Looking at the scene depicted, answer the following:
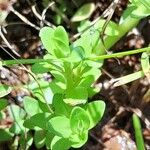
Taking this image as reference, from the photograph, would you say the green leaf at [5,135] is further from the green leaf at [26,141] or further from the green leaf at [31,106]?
the green leaf at [31,106]

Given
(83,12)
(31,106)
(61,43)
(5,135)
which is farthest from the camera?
(83,12)

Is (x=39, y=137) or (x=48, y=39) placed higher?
(x=48, y=39)

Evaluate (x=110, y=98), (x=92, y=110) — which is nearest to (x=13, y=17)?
(x=110, y=98)

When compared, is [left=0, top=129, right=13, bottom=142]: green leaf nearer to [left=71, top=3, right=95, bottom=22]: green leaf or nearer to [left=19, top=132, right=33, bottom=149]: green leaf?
[left=19, top=132, right=33, bottom=149]: green leaf

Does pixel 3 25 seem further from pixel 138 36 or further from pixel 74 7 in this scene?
pixel 138 36

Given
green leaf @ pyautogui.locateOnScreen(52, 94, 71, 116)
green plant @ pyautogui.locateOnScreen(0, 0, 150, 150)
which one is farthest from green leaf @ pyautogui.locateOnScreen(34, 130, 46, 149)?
green leaf @ pyautogui.locateOnScreen(52, 94, 71, 116)

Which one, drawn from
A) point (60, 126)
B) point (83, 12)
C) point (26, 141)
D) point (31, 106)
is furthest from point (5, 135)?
point (83, 12)

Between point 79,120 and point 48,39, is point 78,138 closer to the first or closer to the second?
point 79,120
